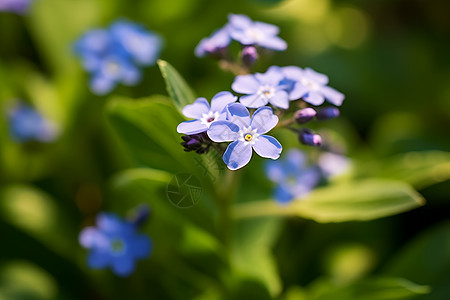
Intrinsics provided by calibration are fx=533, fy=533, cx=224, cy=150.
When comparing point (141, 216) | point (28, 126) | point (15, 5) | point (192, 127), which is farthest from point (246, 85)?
point (15, 5)

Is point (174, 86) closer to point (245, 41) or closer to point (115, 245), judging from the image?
point (245, 41)

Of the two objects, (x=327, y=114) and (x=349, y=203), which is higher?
(x=327, y=114)

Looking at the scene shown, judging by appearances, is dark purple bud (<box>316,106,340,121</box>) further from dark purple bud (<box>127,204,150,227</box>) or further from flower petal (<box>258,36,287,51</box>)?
dark purple bud (<box>127,204,150,227</box>)

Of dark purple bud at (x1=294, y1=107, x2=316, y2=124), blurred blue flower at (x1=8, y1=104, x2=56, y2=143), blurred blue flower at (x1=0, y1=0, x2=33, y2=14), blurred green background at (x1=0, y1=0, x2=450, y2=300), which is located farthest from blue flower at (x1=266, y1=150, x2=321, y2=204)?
blurred blue flower at (x1=0, y1=0, x2=33, y2=14)

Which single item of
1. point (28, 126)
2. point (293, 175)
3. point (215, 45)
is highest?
point (215, 45)

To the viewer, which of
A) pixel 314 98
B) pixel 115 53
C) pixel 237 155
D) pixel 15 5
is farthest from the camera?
pixel 15 5

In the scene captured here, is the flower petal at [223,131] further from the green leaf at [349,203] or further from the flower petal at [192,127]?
the green leaf at [349,203]

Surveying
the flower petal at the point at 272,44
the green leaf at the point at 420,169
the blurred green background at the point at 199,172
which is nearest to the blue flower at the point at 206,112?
the blurred green background at the point at 199,172
